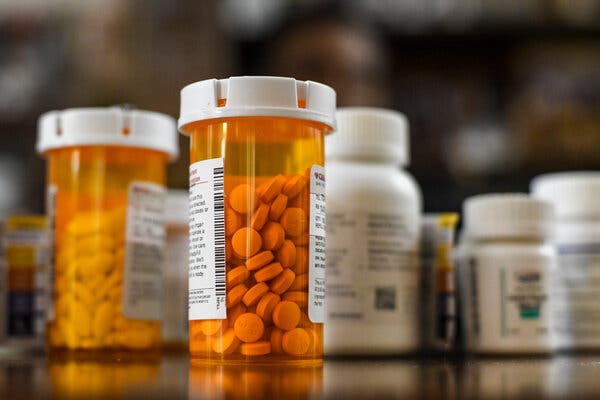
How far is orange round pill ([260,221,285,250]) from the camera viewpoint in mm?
532

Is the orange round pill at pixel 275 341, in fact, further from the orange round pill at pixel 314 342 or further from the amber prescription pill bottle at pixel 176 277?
the amber prescription pill bottle at pixel 176 277

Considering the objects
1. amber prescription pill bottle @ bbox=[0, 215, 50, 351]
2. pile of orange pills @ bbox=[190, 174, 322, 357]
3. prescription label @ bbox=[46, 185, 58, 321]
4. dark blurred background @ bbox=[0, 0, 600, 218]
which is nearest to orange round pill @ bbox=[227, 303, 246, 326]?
pile of orange pills @ bbox=[190, 174, 322, 357]

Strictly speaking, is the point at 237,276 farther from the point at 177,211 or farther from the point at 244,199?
the point at 177,211

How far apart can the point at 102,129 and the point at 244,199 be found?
211 mm

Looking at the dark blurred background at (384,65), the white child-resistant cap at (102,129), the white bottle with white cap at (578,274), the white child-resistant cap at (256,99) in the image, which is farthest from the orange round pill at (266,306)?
the dark blurred background at (384,65)

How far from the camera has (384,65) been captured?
6.05 feet

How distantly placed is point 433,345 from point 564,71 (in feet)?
4.13

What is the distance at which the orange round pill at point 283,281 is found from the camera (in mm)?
526

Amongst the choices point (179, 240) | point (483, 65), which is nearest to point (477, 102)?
point (483, 65)

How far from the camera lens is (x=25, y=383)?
0.44 m

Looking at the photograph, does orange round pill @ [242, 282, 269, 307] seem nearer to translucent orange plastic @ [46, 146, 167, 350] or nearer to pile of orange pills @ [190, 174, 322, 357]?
pile of orange pills @ [190, 174, 322, 357]

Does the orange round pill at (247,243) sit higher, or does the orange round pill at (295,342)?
the orange round pill at (247,243)

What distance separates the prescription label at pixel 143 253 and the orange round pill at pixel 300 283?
194mm

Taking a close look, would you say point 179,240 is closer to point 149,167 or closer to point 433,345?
point 149,167
